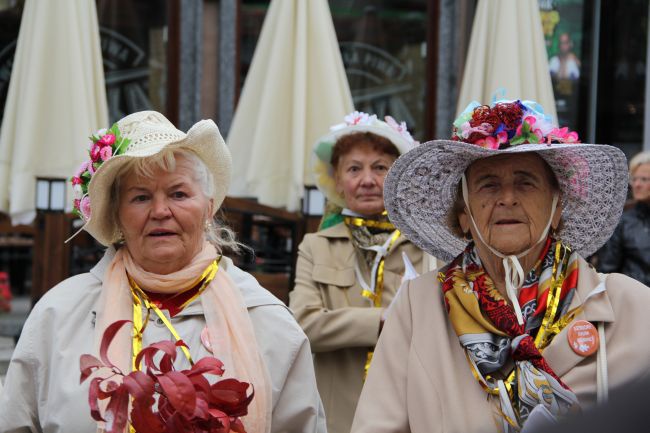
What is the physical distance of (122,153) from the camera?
10.8 feet

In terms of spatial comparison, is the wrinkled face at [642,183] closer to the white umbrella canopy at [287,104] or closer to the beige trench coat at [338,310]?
the white umbrella canopy at [287,104]

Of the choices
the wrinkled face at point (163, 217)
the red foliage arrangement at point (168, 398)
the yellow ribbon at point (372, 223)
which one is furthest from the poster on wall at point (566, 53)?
the red foliage arrangement at point (168, 398)

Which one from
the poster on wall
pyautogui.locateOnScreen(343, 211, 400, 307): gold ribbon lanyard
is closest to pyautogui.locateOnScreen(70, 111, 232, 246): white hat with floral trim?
pyautogui.locateOnScreen(343, 211, 400, 307): gold ribbon lanyard

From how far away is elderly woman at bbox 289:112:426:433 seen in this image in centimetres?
432

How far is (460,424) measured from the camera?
109 inches

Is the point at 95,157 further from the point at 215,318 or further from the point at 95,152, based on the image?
the point at 215,318

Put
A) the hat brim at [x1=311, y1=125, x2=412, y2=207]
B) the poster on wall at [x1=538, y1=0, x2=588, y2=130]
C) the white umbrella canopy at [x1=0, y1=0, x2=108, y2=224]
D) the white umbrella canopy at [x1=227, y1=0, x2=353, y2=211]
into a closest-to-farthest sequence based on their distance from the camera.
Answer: the hat brim at [x1=311, y1=125, x2=412, y2=207], the white umbrella canopy at [x1=0, y1=0, x2=108, y2=224], the white umbrella canopy at [x1=227, y1=0, x2=353, y2=211], the poster on wall at [x1=538, y1=0, x2=588, y2=130]

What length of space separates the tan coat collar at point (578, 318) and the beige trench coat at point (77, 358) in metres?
0.84

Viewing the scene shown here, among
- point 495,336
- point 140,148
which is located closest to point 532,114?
point 495,336

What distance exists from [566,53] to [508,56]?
240 cm

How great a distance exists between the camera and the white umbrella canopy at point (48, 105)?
20.7 feet

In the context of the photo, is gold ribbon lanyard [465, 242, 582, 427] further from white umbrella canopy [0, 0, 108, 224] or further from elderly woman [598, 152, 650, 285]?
elderly woman [598, 152, 650, 285]

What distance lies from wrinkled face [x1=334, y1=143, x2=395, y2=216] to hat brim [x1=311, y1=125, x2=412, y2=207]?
2.6 inches

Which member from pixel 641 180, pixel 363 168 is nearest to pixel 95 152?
pixel 363 168
